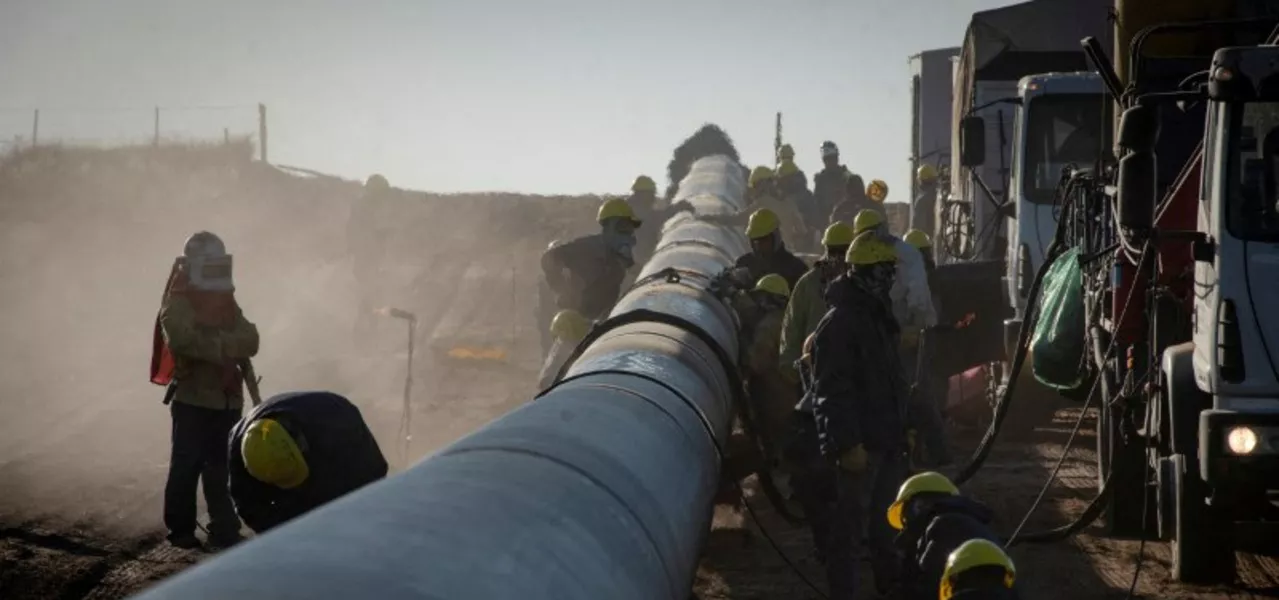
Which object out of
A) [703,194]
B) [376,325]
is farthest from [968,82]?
[376,325]

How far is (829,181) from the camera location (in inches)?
1056

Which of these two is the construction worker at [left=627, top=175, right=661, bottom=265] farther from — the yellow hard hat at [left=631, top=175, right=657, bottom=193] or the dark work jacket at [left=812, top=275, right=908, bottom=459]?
the dark work jacket at [left=812, top=275, right=908, bottom=459]

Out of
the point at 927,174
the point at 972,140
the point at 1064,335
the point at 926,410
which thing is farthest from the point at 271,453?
the point at 927,174

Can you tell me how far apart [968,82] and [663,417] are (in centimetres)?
1322

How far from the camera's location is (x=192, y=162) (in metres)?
40.3

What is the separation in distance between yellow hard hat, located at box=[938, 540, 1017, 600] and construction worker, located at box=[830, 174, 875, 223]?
16.4 m

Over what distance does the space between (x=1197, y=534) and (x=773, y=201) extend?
47.2 ft

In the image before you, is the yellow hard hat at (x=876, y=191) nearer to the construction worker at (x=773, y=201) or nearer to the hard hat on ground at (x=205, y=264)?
the construction worker at (x=773, y=201)

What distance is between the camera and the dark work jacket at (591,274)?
16266 mm

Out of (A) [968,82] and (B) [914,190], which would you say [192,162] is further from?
(A) [968,82]

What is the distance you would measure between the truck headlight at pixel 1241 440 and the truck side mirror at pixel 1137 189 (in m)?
1.12

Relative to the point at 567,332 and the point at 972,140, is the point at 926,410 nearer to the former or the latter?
the point at 567,332

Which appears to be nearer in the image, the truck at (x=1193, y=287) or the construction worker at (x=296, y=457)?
the construction worker at (x=296, y=457)

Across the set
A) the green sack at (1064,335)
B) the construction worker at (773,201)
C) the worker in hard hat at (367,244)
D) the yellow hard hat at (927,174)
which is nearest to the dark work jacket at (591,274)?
the green sack at (1064,335)
